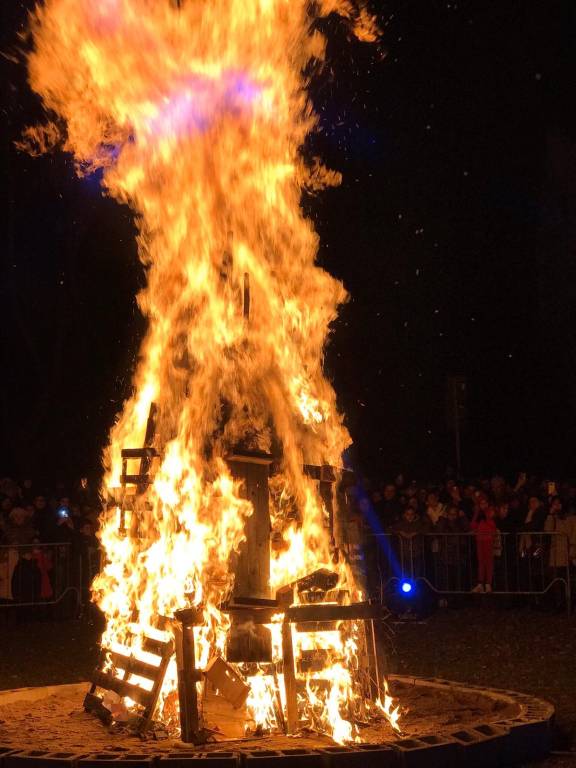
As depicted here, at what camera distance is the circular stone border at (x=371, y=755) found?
6395mm

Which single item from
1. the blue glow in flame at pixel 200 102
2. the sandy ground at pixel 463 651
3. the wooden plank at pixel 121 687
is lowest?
the sandy ground at pixel 463 651

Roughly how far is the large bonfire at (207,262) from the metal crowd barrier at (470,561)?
24.2ft

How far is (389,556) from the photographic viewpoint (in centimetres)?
1661

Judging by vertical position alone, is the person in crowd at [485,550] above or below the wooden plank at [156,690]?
above

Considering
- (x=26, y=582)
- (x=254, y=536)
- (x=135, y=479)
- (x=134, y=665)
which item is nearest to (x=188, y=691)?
(x=134, y=665)

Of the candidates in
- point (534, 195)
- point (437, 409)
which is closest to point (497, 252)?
point (534, 195)

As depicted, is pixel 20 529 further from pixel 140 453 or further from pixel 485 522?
pixel 140 453

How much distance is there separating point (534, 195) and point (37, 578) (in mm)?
21836

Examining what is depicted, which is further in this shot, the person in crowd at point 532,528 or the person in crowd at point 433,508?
the person in crowd at point 433,508

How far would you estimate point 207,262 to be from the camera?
900 centimetres

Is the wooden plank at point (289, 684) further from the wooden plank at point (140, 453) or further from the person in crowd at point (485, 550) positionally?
the person in crowd at point (485, 550)

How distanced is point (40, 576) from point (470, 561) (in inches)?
240

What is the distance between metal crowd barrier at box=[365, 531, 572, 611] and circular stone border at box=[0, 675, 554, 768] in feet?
28.6

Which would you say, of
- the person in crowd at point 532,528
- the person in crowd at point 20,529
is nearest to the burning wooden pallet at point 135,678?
the person in crowd at point 20,529
